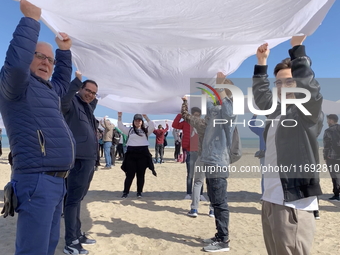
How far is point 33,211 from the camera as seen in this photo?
59.9 inches

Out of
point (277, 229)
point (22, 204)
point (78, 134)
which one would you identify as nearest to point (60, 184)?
point (22, 204)

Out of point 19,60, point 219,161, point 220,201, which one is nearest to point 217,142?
point 219,161

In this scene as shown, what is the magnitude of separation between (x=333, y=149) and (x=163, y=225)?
13.8 ft

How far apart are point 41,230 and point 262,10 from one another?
2.18m

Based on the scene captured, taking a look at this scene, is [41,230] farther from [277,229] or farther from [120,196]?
[120,196]

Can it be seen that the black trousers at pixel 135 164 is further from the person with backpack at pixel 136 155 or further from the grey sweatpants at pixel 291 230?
the grey sweatpants at pixel 291 230

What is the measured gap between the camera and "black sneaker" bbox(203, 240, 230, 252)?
2.92 m

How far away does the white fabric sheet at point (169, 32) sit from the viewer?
1964mm

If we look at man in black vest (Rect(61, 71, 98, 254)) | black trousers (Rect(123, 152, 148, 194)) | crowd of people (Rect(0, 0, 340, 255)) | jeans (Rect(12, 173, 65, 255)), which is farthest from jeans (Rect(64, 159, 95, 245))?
black trousers (Rect(123, 152, 148, 194))

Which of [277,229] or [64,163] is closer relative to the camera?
[277,229]

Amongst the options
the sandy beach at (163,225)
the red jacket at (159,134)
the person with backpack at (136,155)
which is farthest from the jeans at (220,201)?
the red jacket at (159,134)

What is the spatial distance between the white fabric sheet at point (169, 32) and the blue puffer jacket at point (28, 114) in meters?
0.43

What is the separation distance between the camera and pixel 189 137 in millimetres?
5477

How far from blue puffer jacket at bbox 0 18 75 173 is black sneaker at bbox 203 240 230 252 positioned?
196cm
